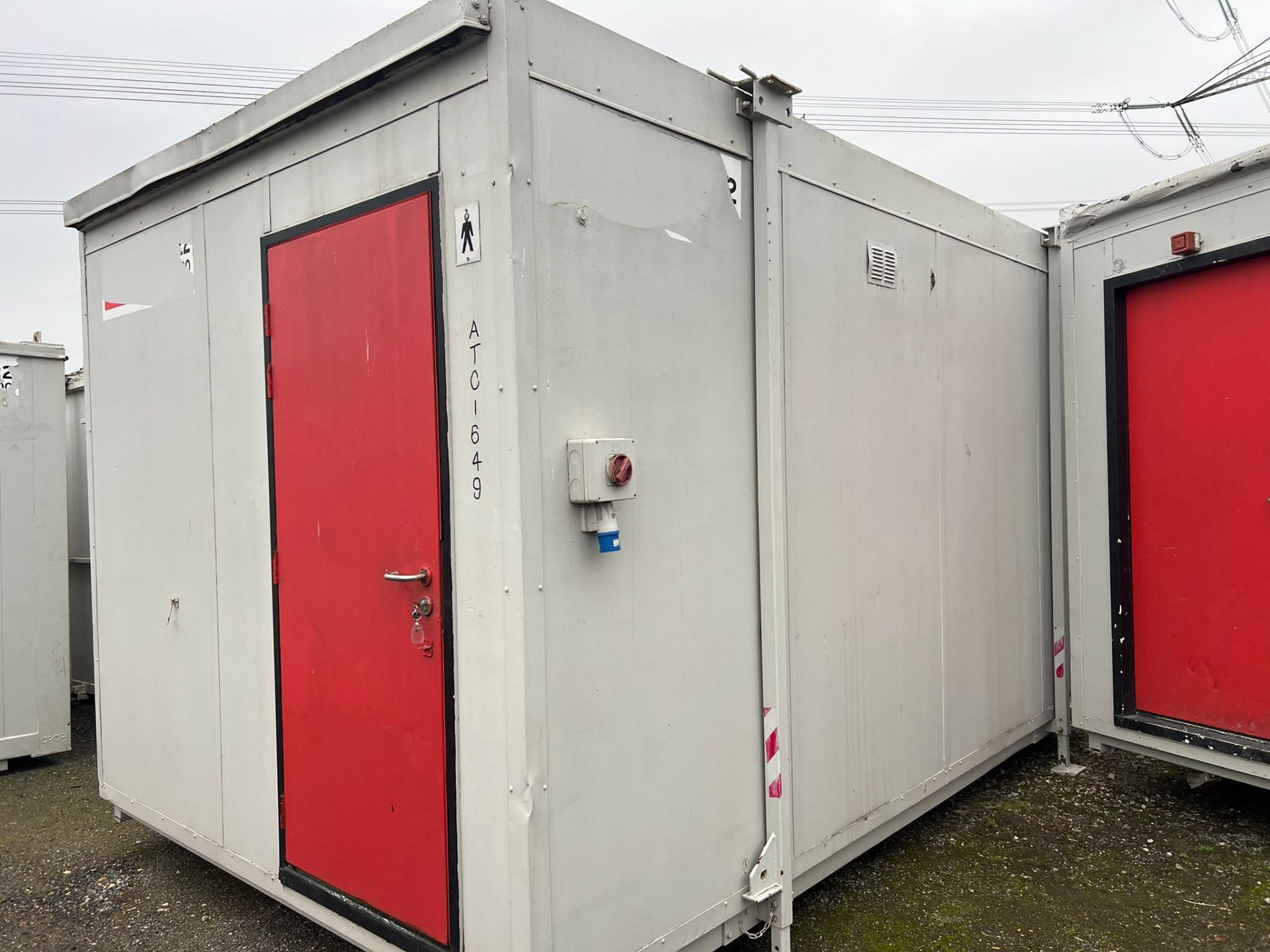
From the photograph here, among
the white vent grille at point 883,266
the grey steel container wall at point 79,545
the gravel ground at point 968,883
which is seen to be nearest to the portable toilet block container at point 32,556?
the gravel ground at point 968,883

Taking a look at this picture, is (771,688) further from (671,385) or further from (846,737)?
(671,385)

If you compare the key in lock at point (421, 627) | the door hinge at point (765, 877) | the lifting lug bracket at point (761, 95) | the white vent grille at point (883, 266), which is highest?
the lifting lug bracket at point (761, 95)

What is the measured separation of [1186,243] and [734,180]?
2.26m

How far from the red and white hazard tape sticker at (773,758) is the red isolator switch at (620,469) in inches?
40.4

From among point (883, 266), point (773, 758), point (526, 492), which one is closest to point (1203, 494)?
point (883, 266)

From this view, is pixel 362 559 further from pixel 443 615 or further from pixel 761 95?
pixel 761 95

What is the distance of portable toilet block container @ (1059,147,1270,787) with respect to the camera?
3650mm

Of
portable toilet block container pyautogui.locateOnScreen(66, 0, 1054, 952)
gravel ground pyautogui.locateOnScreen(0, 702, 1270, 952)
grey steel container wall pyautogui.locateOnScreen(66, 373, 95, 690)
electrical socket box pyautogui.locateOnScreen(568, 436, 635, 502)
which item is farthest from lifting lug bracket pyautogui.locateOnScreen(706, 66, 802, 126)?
grey steel container wall pyautogui.locateOnScreen(66, 373, 95, 690)

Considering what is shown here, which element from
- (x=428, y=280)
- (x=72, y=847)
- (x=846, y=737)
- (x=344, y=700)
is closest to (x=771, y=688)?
(x=846, y=737)

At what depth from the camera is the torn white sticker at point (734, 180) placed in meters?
2.75

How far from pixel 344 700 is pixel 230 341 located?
129 cm

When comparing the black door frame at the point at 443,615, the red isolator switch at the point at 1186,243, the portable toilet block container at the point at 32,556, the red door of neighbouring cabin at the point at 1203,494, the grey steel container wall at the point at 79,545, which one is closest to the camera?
the black door frame at the point at 443,615

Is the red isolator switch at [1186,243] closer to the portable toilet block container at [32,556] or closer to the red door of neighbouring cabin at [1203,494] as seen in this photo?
the red door of neighbouring cabin at [1203,494]

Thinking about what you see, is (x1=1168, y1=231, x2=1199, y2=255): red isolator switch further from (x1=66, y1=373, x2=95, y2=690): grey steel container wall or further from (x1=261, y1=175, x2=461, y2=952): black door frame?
(x1=66, y1=373, x2=95, y2=690): grey steel container wall
